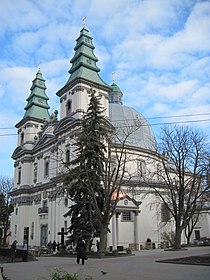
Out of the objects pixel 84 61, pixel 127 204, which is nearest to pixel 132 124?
pixel 84 61

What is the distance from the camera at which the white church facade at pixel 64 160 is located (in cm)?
4190

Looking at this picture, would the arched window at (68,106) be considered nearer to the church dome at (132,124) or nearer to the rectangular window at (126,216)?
the church dome at (132,124)

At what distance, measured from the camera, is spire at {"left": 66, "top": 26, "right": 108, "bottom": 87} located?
1820 inches

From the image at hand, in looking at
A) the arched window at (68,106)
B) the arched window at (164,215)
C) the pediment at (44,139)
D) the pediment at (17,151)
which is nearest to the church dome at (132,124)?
the arched window at (68,106)

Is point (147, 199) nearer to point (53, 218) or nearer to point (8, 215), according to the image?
point (53, 218)

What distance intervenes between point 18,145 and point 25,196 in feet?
35.3

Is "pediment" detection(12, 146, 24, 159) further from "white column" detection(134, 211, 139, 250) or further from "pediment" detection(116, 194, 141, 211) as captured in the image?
"white column" detection(134, 211, 139, 250)

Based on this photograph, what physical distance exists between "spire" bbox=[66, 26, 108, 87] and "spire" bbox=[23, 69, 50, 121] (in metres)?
13.6

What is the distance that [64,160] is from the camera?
144ft

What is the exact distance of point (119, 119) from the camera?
5138 cm

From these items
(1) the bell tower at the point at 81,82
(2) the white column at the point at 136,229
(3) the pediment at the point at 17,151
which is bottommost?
(2) the white column at the point at 136,229

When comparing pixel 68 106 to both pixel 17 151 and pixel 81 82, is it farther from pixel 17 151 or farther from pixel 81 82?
pixel 17 151

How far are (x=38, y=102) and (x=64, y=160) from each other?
65.6 ft

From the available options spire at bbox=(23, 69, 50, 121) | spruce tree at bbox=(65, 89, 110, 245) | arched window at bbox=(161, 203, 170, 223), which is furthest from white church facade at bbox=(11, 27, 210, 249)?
spruce tree at bbox=(65, 89, 110, 245)
